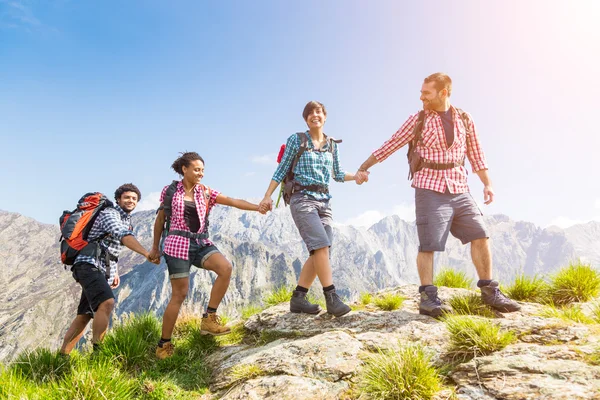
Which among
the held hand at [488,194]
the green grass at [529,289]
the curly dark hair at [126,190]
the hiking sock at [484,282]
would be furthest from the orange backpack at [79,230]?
the green grass at [529,289]

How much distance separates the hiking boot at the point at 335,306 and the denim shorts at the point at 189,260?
2.01 meters

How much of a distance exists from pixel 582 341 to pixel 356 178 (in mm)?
3825

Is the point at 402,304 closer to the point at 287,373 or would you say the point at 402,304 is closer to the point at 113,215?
the point at 287,373

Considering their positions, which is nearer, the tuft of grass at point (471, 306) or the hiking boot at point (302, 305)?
the tuft of grass at point (471, 306)

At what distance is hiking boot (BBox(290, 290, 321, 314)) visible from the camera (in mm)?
6051

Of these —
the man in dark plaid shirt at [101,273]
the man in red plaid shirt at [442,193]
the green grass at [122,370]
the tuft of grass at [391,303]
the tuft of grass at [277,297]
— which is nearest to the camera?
the green grass at [122,370]

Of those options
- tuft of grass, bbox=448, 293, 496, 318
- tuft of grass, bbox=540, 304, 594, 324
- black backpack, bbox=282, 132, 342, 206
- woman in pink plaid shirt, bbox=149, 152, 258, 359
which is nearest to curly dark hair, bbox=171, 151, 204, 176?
woman in pink plaid shirt, bbox=149, 152, 258, 359

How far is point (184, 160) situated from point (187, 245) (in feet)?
5.00

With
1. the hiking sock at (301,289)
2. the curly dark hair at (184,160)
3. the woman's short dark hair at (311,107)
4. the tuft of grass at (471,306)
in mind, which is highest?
the woman's short dark hair at (311,107)

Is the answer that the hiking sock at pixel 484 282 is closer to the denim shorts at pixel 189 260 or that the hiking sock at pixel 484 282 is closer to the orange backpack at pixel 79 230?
the denim shorts at pixel 189 260

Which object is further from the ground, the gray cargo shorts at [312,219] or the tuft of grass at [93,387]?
the gray cargo shorts at [312,219]

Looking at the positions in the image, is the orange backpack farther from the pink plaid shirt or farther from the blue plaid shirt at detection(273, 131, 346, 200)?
the blue plaid shirt at detection(273, 131, 346, 200)

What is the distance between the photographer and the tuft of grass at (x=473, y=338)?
3.79m

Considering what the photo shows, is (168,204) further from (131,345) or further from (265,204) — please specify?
(131,345)
